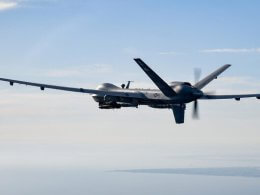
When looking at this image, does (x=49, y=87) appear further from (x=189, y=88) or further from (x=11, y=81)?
(x=189, y=88)

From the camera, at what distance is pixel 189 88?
10056 cm

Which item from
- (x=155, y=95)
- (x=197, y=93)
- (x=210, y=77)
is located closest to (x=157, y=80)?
(x=155, y=95)

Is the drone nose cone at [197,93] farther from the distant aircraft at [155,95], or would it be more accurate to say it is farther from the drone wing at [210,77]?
the drone wing at [210,77]

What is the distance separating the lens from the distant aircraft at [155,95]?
9969cm

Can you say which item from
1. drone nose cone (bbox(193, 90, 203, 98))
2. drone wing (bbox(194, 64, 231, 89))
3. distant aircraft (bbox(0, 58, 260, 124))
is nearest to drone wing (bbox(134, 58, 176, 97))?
distant aircraft (bbox(0, 58, 260, 124))

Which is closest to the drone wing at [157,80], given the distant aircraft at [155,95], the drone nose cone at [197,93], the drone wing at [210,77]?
the distant aircraft at [155,95]

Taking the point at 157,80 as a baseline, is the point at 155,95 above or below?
below

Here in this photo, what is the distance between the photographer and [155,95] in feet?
333

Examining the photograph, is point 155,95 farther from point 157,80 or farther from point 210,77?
point 210,77

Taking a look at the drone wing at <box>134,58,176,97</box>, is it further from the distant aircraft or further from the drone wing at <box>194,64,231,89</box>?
the drone wing at <box>194,64,231,89</box>

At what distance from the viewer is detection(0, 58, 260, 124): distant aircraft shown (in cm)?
9969

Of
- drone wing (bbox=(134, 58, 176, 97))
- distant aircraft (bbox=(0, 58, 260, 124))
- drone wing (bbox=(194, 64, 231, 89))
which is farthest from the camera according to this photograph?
drone wing (bbox=(194, 64, 231, 89))

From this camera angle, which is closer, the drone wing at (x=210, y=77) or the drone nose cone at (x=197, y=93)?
the drone nose cone at (x=197, y=93)

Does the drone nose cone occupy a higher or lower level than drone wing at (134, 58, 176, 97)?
lower
